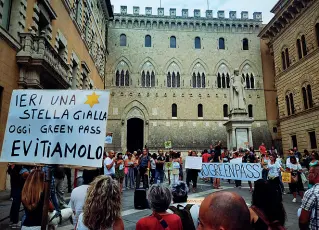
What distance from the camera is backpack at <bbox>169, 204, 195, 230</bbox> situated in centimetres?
269

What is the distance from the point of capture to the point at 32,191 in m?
3.15

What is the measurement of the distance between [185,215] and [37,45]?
34.6 feet

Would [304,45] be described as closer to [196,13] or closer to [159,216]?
[196,13]

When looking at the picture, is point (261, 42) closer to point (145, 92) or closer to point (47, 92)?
point (145, 92)

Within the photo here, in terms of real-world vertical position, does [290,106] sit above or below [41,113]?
above

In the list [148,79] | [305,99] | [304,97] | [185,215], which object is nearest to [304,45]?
[304,97]

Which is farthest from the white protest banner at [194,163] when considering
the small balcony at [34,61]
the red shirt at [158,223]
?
the red shirt at [158,223]

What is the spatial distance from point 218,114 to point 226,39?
1031 cm

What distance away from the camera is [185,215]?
9.06 ft

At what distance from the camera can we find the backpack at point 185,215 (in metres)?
2.69

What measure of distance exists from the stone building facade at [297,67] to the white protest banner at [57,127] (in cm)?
1974

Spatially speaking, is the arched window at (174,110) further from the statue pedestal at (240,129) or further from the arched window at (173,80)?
the statue pedestal at (240,129)

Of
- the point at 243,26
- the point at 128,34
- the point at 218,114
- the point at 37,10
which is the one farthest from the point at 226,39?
the point at 37,10

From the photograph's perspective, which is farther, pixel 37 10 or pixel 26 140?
pixel 37 10
